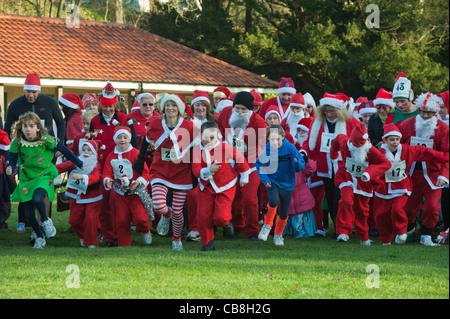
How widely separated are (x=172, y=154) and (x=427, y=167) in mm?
3401

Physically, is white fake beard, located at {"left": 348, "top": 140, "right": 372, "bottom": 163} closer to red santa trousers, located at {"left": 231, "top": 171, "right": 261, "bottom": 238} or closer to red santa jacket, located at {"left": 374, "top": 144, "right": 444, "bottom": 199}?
red santa jacket, located at {"left": 374, "top": 144, "right": 444, "bottom": 199}

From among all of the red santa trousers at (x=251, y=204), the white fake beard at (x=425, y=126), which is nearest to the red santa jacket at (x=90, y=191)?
the red santa trousers at (x=251, y=204)

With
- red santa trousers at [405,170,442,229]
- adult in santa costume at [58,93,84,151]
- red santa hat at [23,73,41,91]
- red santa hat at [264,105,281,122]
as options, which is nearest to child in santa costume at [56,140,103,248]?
red santa hat at [23,73,41,91]

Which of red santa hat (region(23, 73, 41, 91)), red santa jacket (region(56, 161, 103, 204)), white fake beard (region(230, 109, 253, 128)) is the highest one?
red santa hat (region(23, 73, 41, 91))

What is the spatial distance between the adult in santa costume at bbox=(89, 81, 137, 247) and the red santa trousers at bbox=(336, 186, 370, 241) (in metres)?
2.88

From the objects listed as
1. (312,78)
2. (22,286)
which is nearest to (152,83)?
(312,78)

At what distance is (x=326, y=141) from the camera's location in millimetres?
10516

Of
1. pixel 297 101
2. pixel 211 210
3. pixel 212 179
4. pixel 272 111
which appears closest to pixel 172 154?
pixel 212 179

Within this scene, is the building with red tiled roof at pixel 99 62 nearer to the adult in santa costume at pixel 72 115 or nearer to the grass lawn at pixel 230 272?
the adult in santa costume at pixel 72 115

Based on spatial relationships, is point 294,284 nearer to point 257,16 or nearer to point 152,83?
point 152,83

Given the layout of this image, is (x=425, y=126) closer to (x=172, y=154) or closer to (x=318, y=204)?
(x=318, y=204)

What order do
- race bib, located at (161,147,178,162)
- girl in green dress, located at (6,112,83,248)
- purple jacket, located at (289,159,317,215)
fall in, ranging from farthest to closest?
purple jacket, located at (289,159,317,215)
girl in green dress, located at (6,112,83,248)
race bib, located at (161,147,178,162)

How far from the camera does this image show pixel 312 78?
1348 inches

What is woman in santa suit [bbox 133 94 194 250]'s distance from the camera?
29.2 feet
